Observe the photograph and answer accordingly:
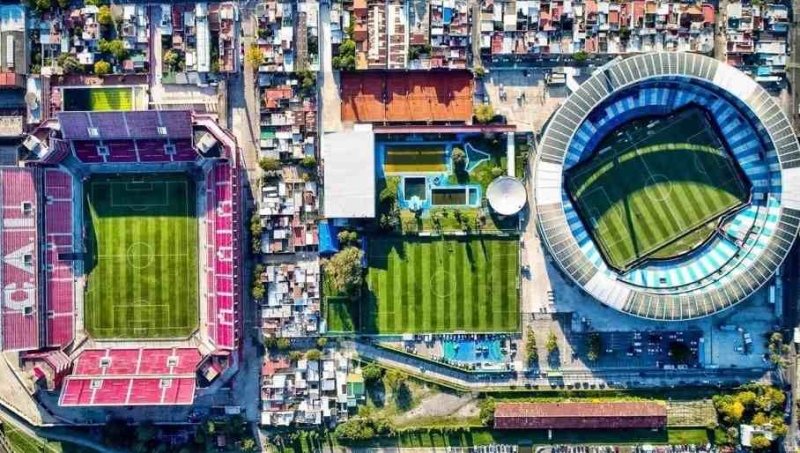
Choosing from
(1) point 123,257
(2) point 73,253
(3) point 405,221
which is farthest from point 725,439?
(2) point 73,253

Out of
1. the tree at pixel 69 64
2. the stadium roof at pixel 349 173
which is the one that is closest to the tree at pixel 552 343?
the stadium roof at pixel 349 173

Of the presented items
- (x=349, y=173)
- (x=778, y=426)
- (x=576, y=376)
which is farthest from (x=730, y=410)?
(x=349, y=173)

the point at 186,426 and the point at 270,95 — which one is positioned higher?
the point at 270,95

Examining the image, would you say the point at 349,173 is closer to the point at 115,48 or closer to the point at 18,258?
the point at 115,48

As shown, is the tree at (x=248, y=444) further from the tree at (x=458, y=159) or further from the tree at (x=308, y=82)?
the tree at (x=308, y=82)

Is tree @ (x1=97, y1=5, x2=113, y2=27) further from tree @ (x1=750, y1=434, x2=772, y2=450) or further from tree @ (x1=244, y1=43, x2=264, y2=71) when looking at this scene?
tree @ (x1=750, y1=434, x2=772, y2=450)

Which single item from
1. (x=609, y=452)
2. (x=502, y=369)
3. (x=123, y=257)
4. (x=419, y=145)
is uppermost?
(x=419, y=145)

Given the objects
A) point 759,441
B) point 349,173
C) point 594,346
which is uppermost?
point 349,173

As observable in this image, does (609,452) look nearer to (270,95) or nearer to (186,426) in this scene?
(186,426)
